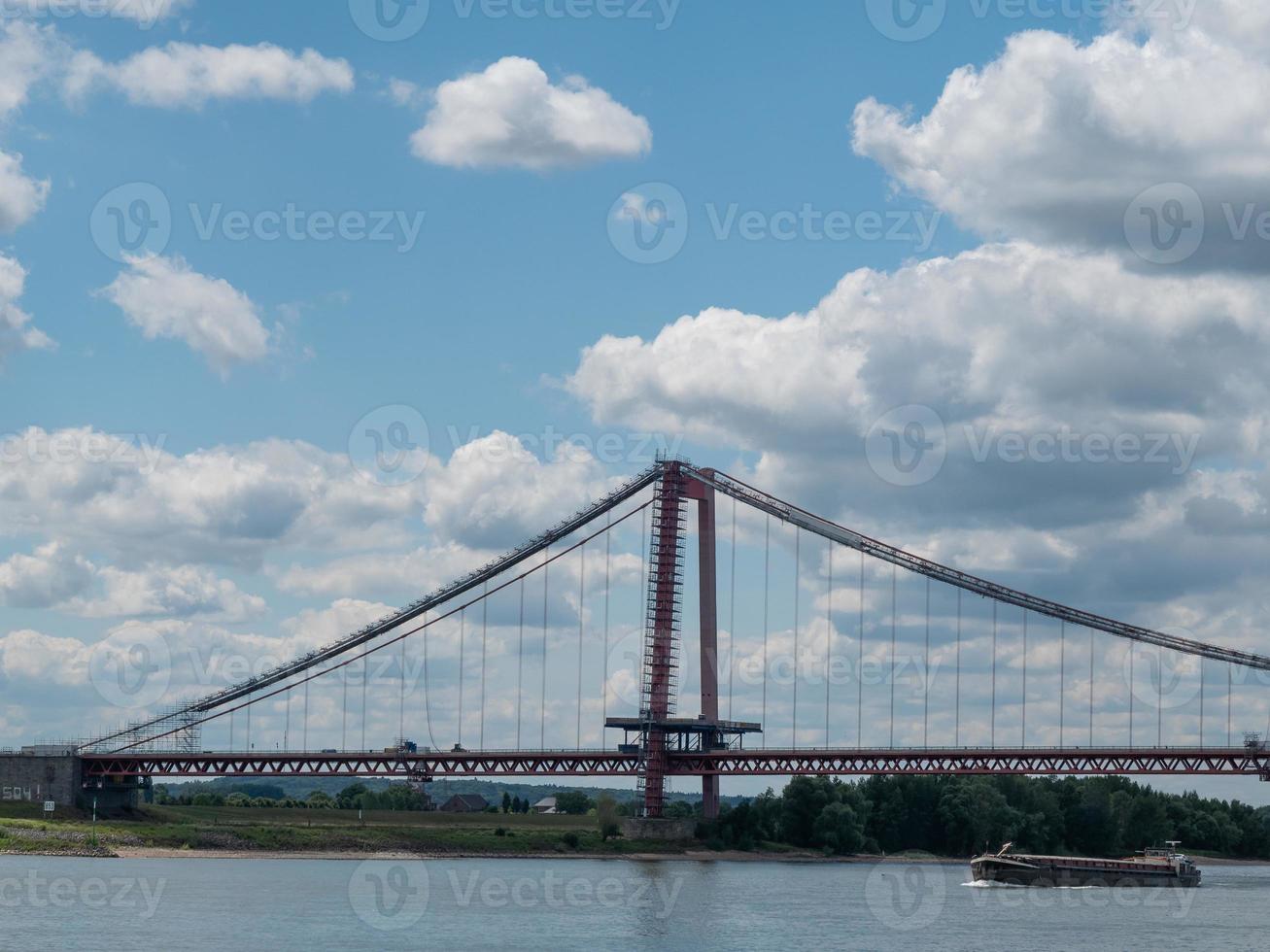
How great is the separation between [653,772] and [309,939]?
62493mm

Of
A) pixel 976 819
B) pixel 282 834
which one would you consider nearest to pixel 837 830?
pixel 976 819

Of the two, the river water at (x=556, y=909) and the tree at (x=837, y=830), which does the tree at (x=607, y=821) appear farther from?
the tree at (x=837, y=830)

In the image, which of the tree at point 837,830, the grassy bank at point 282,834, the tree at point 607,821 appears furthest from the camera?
the tree at point 837,830

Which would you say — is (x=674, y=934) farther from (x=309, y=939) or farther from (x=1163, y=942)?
(x=1163, y=942)

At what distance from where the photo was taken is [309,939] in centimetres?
6419

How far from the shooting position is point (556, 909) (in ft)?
261

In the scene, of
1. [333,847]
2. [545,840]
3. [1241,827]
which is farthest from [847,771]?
[1241,827]

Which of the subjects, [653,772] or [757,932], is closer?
[757,932]

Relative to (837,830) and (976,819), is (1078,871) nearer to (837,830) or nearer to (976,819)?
(837,830)

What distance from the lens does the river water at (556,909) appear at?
6662 cm

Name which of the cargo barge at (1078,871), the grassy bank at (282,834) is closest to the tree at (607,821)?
the grassy bank at (282,834)

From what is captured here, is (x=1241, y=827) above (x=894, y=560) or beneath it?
beneath

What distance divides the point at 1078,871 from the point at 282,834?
164 ft

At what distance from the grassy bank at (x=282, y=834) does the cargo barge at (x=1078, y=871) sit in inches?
915
